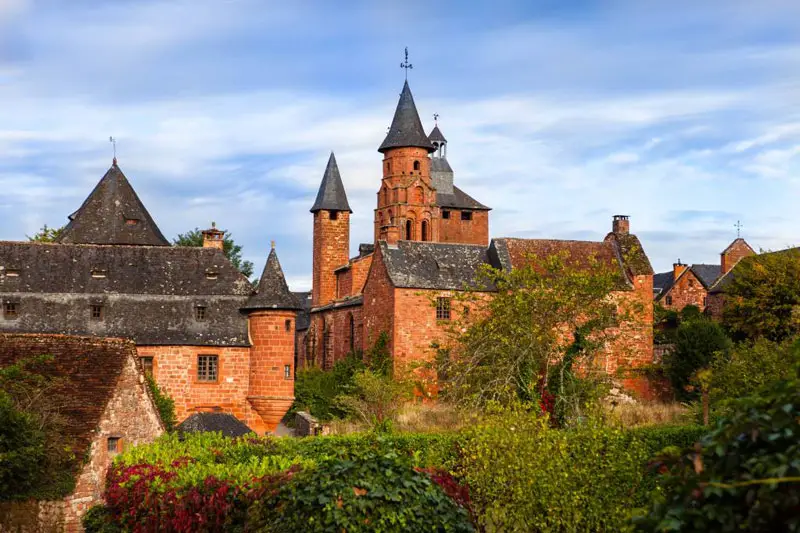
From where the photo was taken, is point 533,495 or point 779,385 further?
point 533,495

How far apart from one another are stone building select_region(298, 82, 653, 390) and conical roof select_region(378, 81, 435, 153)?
0.07 meters

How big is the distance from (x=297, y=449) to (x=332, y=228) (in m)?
38.0

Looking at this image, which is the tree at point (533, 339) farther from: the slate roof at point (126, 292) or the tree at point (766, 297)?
the tree at point (766, 297)

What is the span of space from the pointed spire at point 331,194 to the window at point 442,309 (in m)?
17.4

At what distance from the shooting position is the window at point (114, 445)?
26188 mm

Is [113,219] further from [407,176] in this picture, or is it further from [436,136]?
[436,136]

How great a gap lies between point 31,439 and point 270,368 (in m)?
21.7

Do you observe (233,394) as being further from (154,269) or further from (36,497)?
(36,497)

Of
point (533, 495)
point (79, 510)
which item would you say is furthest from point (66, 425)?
point (533, 495)

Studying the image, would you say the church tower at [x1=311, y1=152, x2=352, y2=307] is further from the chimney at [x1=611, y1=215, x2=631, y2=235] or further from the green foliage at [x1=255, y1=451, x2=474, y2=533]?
the green foliage at [x1=255, y1=451, x2=474, y2=533]

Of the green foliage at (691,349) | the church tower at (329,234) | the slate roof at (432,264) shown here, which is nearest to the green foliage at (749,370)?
the green foliage at (691,349)

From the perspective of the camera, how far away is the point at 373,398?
43781mm

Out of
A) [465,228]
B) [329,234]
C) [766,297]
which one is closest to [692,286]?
[465,228]

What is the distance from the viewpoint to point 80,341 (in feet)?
93.6
